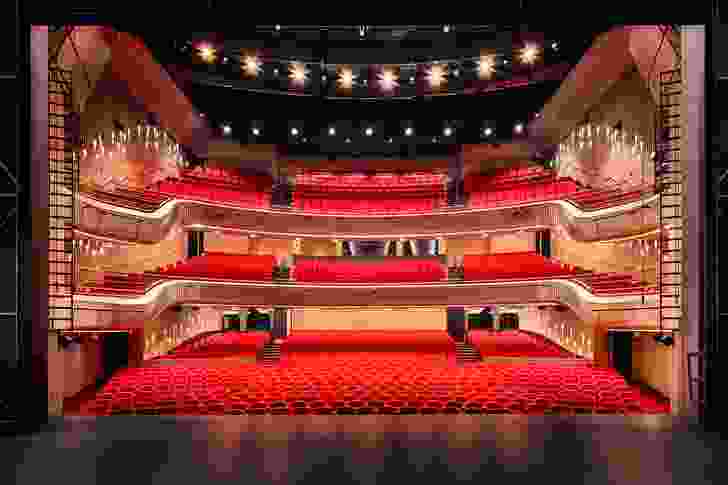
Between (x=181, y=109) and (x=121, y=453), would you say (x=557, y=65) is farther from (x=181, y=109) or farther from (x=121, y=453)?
(x=121, y=453)

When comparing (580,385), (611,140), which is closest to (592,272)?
(611,140)

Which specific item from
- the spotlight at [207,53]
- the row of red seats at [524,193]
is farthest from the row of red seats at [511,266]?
the spotlight at [207,53]

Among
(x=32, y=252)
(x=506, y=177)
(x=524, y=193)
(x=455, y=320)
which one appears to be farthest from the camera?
(x=506, y=177)

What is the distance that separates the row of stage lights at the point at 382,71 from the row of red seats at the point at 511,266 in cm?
527

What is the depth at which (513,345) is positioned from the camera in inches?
504

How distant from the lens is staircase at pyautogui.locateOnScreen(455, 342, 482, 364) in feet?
34.6

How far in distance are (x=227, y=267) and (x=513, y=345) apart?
7.81m

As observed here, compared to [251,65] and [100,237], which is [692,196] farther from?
[251,65]

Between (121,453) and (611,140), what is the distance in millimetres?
11382

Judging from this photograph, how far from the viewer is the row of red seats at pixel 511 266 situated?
12407mm

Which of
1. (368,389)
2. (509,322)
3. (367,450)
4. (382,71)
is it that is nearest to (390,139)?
(382,71)

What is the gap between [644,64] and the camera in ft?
27.4

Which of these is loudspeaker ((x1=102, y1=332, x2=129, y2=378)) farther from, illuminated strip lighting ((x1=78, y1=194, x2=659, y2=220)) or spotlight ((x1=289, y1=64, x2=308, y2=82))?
spotlight ((x1=289, y1=64, x2=308, y2=82))

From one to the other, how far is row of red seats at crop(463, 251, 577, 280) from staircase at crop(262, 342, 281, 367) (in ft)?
17.6
